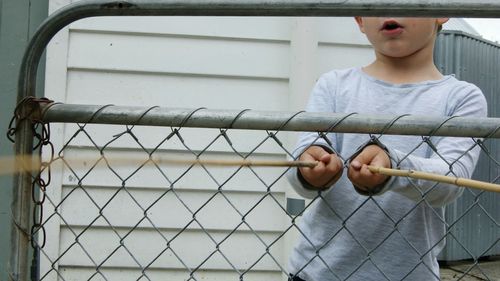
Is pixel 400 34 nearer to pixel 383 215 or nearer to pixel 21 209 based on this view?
pixel 383 215

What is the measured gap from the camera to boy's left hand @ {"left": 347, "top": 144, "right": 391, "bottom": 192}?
3.82ft

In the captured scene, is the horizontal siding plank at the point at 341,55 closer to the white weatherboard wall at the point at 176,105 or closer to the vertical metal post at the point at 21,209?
the white weatherboard wall at the point at 176,105

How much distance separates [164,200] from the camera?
9.08ft

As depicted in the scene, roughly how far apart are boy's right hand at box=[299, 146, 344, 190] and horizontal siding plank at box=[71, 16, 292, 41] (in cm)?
159

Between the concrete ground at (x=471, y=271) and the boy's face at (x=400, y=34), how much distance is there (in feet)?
8.18

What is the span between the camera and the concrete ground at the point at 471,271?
3.72 meters

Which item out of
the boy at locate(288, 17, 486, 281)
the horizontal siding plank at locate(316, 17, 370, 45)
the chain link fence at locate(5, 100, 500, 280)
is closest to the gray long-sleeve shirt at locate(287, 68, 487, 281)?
the boy at locate(288, 17, 486, 281)

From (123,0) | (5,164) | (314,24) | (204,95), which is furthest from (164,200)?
(123,0)

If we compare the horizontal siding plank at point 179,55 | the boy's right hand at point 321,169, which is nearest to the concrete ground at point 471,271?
the horizontal siding plank at point 179,55

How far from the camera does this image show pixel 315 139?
1362mm

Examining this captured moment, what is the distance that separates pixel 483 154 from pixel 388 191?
10.5 feet

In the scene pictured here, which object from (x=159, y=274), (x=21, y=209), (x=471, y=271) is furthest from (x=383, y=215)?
Result: (x=471, y=271)

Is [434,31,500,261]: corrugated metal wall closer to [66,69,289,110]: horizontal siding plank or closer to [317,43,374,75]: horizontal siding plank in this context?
[317,43,374,75]: horizontal siding plank

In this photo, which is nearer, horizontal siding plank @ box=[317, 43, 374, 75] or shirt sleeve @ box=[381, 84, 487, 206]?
shirt sleeve @ box=[381, 84, 487, 206]
